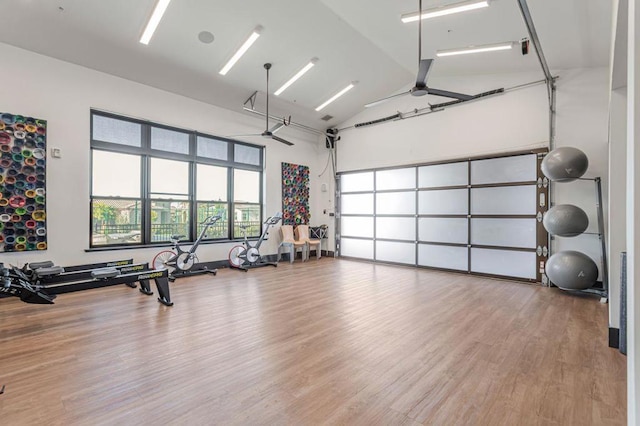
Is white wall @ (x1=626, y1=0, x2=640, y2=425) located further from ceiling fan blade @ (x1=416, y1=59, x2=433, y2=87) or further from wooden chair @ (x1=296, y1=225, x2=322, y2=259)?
wooden chair @ (x1=296, y1=225, x2=322, y2=259)

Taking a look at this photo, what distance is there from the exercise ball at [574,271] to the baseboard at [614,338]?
1725 millimetres

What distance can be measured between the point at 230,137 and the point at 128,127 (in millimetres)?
2182

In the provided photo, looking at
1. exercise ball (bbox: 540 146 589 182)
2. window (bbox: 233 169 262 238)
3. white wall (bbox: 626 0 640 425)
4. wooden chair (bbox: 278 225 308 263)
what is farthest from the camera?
wooden chair (bbox: 278 225 308 263)

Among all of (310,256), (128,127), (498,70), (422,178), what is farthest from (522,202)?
(128,127)

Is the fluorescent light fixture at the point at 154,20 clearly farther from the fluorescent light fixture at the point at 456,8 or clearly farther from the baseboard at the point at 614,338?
the baseboard at the point at 614,338

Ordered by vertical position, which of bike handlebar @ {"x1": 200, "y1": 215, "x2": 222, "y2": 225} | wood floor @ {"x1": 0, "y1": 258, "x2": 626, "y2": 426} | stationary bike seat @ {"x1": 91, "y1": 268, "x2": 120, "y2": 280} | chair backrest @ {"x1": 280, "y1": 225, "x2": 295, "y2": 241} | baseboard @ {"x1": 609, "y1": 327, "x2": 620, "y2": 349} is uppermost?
bike handlebar @ {"x1": 200, "y1": 215, "x2": 222, "y2": 225}

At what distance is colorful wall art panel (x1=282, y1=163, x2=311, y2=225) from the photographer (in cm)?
874

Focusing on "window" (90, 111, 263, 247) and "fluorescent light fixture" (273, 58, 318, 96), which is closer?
"window" (90, 111, 263, 247)

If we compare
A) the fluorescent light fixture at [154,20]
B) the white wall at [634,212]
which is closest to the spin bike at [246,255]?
the fluorescent light fixture at [154,20]

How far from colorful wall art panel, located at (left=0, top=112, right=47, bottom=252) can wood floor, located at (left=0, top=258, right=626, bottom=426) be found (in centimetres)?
103

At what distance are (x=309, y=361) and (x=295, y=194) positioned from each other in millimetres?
6592

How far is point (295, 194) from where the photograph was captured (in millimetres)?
9023

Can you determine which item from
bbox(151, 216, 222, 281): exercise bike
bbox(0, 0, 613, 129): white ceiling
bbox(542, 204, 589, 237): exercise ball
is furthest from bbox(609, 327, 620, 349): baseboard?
bbox(151, 216, 222, 281): exercise bike

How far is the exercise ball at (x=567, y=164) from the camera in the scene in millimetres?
4676
